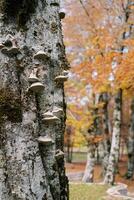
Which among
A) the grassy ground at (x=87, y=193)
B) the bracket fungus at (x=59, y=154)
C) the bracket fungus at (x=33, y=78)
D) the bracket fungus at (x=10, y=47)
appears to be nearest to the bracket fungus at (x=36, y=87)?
the bracket fungus at (x=33, y=78)

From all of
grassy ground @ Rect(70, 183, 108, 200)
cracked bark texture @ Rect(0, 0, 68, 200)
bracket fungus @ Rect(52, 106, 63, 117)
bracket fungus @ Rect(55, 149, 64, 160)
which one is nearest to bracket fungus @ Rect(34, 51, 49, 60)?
cracked bark texture @ Rect(0, 0, 68, 200)

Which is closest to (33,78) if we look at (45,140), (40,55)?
(40,55)

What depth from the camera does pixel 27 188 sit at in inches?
143

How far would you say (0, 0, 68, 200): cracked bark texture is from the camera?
3.66m

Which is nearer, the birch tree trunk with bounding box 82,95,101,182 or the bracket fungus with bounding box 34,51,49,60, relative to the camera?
the bracket fungus with bounding box 34,51,49,60

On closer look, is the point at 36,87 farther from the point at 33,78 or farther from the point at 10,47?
the point at 10,47

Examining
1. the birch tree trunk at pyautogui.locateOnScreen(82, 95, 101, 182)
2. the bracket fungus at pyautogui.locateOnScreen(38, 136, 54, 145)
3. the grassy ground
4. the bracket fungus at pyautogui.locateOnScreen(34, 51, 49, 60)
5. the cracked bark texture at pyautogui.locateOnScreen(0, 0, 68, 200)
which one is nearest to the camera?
the cracked bark texture at pyautogui.locateOnScreen(0, 0, 68, 200)

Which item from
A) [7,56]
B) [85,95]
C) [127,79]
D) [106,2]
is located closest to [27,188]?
[7,56]

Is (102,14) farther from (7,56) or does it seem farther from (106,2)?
(7,56)

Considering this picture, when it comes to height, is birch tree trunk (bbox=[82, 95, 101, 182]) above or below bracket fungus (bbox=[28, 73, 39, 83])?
below

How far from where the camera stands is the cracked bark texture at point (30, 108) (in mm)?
3656

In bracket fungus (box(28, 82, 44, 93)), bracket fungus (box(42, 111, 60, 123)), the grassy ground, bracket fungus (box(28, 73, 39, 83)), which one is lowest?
the grassy ground

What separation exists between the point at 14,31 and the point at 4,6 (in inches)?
9.7

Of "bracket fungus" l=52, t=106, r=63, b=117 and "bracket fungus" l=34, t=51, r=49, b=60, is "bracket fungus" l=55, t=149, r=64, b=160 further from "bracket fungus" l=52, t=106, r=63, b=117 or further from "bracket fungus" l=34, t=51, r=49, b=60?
"bracket fungus" l=34, t=51, r=49, b=60
